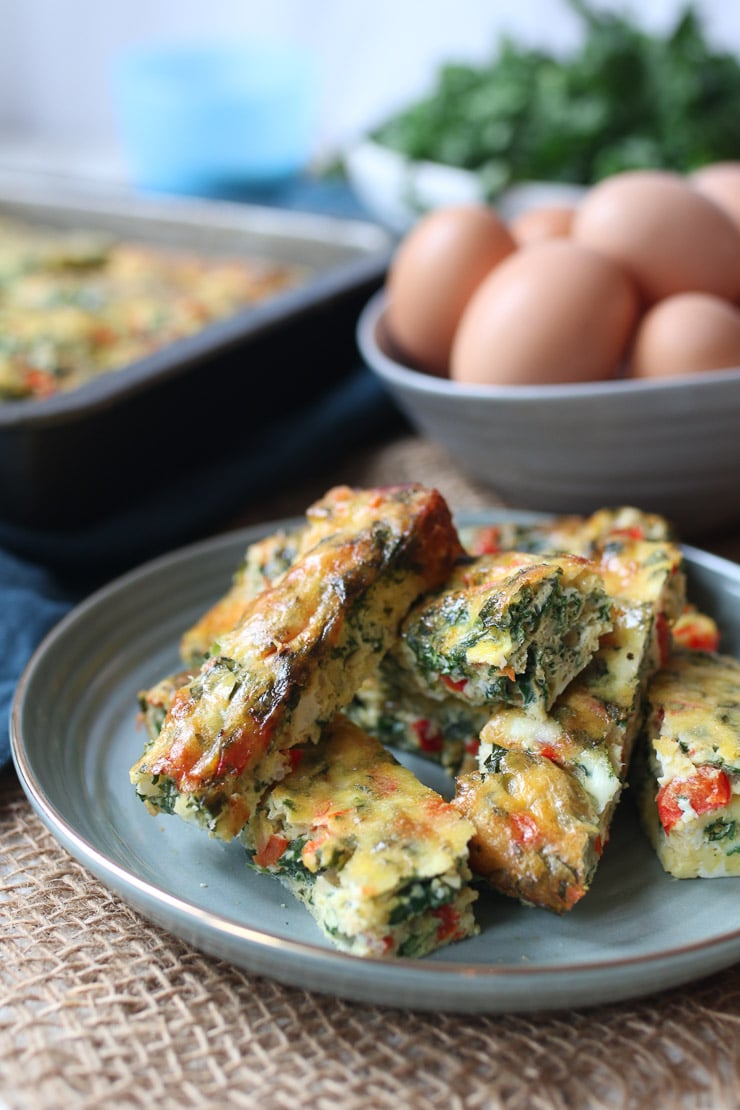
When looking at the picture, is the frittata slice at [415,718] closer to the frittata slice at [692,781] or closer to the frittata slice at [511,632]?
the frittata slice at [511,632]

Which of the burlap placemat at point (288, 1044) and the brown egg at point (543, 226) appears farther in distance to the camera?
the brown egg at point (543, 226)

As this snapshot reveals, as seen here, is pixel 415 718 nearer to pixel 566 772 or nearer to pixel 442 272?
pixel 566 772

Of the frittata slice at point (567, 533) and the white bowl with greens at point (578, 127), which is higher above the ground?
the white bowl with greens at point (578, 127)

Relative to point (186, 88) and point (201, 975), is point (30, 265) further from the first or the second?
point (201, 975)

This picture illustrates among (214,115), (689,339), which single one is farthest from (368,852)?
(214,115)

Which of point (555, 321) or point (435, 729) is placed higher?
point (555, 321)

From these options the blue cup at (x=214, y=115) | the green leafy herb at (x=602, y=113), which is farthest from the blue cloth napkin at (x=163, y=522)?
the blue cup at (x=214, y=115)

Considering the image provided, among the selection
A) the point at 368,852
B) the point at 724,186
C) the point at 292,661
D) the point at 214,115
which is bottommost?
the point at 368,852
